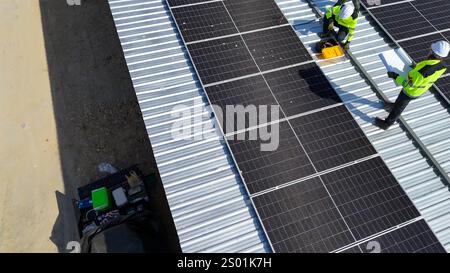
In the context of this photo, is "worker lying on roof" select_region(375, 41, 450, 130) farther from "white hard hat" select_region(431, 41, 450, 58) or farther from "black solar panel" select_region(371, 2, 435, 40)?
"black solar panel" select_region(371, 2, 435, 40)

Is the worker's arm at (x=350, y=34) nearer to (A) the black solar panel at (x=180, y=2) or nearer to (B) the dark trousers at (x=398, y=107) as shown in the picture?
(B) the dark trousers at (x=398, y=107)

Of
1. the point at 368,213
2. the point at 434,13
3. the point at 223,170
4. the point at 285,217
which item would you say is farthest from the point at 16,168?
the point at 434,13

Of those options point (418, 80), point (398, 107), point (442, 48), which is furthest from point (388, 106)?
point (442, 48)

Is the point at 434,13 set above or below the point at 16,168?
above

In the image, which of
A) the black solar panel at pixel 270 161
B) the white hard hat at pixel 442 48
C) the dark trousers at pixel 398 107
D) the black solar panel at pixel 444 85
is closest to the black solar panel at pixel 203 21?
the black solar panel at pixel 270 161

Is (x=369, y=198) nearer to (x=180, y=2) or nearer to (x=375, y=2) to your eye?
(x=375, y=2)

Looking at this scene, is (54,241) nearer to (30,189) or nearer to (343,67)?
(30,189)
